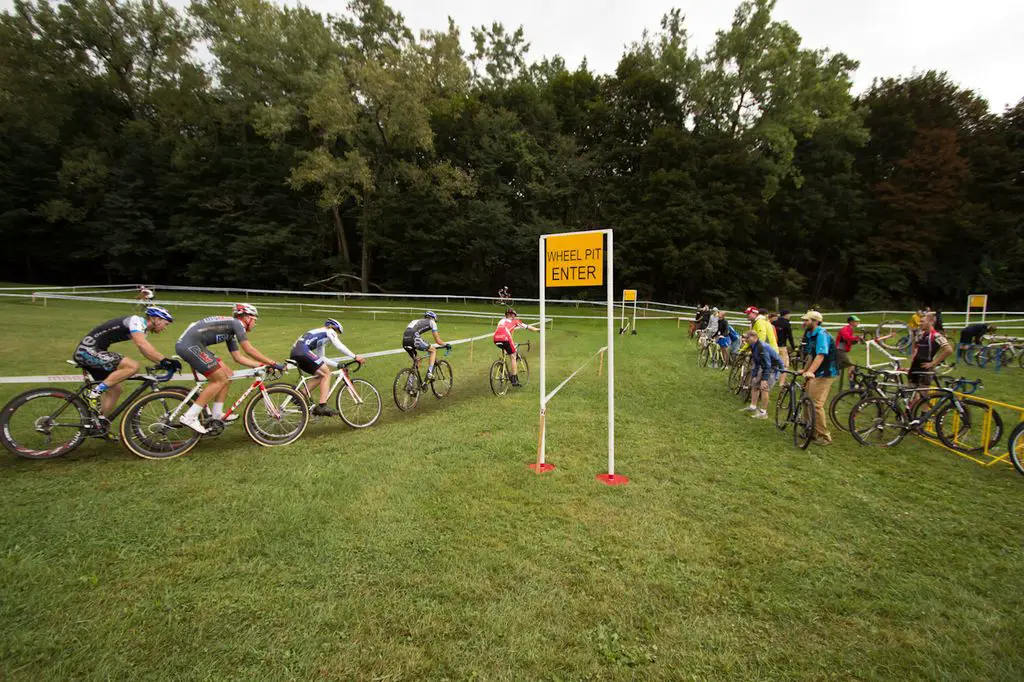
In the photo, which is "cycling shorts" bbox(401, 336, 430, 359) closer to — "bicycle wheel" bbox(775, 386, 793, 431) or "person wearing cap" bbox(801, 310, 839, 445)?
"bicycle wheel" bbox(775, 386, 793, 431)

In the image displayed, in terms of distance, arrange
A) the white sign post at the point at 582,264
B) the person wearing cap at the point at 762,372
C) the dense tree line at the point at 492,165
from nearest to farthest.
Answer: the white sign post at the point at 582,264
the person wearing cap at the point at 762,372
the dense tree line at the point at 492,165

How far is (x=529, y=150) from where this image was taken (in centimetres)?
3628

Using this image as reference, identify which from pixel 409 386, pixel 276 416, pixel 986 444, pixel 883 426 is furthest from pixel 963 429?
pixel 276 416

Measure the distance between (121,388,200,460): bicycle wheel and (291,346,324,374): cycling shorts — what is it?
1.48 m

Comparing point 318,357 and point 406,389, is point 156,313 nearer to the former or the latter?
point 318,357

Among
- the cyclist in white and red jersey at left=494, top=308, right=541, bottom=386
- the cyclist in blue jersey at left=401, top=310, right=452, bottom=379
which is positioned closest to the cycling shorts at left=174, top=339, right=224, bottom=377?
the cyclist in blue jersey at left=401, top=310, right=452, bottom=379

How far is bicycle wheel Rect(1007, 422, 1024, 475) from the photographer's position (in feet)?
19.0

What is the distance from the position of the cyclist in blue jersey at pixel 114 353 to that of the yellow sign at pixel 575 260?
4.60 metres

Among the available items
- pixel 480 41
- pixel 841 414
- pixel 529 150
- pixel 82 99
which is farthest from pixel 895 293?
pixel 82 99

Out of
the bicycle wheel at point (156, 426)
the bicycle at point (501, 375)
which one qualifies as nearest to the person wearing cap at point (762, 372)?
the bicycle at point (501, 375)

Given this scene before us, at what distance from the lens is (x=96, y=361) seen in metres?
5.41

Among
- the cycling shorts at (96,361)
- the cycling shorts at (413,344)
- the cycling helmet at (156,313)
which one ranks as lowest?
the cycling shorts at (413,344)

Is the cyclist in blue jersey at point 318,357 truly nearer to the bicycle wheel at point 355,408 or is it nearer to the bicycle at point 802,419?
the bicycle wheel at point 355,408

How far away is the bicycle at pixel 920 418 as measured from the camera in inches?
264
